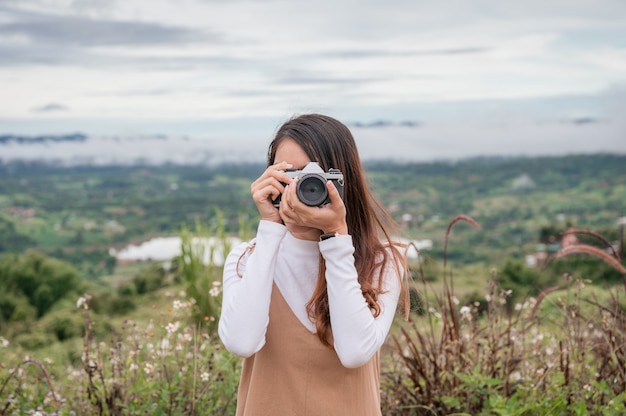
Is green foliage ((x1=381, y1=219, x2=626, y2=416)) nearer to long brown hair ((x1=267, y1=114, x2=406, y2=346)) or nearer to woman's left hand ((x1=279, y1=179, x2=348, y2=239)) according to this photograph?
long brown hair ((x1=267, y1=114, x2=406, y2=346))

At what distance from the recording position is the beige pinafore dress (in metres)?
1.81

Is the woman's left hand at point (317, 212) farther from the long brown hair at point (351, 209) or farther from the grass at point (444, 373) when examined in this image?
the grass at point (444, 373)

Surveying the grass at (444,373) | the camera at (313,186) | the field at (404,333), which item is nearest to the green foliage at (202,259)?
the field at (404,333)

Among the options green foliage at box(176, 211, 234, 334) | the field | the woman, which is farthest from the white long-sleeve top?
green foliage at box(176, 211, 234, 334)

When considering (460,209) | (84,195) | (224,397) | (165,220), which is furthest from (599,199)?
(224,397)

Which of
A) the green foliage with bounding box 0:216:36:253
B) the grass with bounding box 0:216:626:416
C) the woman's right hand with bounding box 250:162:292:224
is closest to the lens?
the woman's right hand with bounding box 250:162:292:224

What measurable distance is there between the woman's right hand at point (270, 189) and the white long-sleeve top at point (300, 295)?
33mm

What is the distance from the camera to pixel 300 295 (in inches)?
72.9

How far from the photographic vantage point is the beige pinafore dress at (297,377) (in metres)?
1.81

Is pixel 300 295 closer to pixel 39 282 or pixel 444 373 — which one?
pixel 444 373

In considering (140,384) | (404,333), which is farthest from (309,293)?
(140,384)

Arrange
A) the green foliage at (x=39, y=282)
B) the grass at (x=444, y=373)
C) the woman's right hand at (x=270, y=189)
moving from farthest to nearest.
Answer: the green foliage at (x=39, y=282) → the grass at (x=444, y=373) → the woman's right hand at (x=270, y=189)

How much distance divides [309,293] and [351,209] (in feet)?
0.96

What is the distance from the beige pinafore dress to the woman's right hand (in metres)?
0.21
